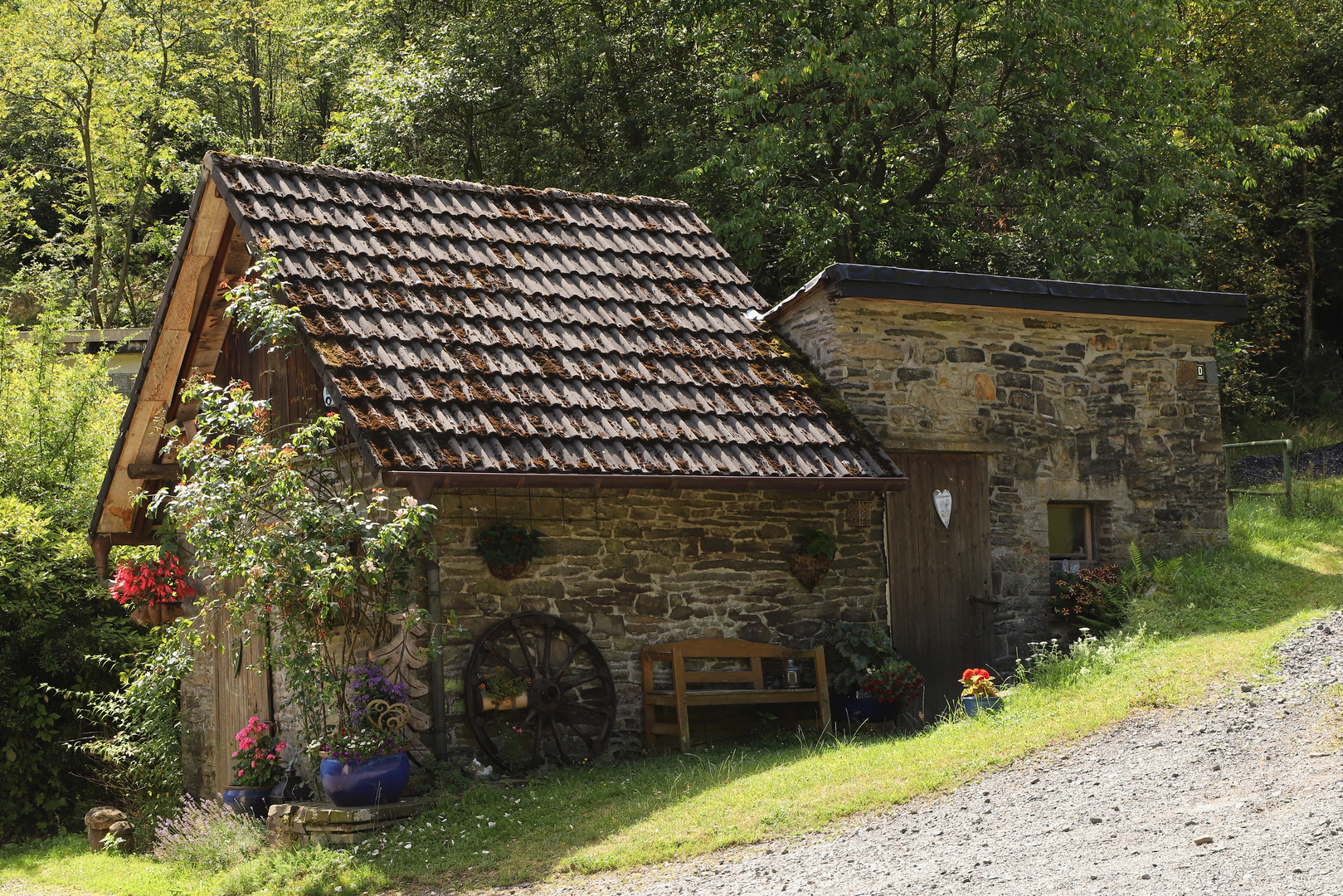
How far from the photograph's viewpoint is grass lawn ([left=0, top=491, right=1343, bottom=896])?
669 centimetres

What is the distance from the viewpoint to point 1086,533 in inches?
464

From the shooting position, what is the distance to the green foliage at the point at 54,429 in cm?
1304

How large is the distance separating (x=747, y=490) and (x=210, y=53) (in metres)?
22.9

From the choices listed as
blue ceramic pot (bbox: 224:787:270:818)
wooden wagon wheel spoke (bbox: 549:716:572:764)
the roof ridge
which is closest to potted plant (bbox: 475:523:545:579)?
wooden wagon wheel spoke (bbox: 549:716:572:764)

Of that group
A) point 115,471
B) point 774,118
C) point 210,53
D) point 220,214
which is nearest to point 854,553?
point 220,214

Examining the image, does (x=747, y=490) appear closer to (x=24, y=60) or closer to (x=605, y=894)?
(x=605, y=894)

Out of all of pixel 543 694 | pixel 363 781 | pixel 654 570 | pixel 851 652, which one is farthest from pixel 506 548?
pixel 851 652

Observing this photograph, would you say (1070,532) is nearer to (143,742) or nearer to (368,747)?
(368,747)

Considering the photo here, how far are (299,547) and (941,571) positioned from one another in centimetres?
570

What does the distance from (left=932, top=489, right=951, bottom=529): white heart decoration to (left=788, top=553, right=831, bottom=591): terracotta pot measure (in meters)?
1.38

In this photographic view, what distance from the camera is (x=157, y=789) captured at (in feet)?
39.7

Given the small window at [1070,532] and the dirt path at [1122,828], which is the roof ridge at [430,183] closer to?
the small window at [1070,532]

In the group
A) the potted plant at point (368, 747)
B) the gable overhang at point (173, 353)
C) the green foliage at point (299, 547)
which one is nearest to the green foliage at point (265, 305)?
the green foliage at point (299, 547)

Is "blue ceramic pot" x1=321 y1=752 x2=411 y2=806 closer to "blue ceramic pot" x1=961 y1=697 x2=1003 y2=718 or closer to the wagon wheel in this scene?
the wagon wheel
